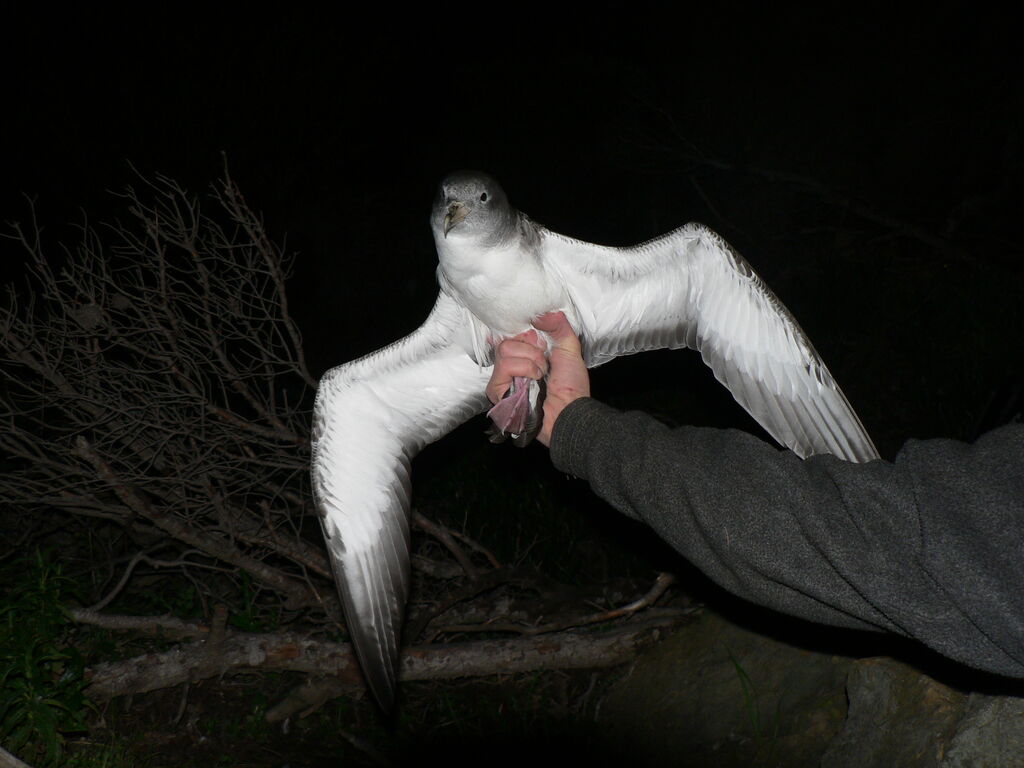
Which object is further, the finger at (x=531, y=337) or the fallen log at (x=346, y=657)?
the fallen log at (x=346, y=657)

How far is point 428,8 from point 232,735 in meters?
9.95

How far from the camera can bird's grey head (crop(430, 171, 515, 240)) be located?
10.2 ft

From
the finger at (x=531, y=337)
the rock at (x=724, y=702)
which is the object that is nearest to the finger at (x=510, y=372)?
the finger at (x=531, y=337)

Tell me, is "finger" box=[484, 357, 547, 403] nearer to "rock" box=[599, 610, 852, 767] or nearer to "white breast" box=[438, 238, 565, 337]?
"white breast" box=[438, 238, 565, 337]

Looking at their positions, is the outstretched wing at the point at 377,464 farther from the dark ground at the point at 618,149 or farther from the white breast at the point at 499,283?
the dark ground at the point at 618,149

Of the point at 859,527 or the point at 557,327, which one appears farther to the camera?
the point at 557,327

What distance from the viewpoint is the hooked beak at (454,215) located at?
10.2ft

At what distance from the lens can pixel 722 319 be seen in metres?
3.34

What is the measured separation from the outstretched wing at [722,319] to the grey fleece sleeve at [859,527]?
4.93 ft

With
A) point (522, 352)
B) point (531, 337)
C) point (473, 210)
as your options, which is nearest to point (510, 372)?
point (522, 352)

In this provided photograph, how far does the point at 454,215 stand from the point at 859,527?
212 cm

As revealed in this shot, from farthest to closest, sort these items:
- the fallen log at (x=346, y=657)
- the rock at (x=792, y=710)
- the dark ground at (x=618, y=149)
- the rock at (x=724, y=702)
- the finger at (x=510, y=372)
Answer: the dark ground at (x=618, y=149) → the fallen log at (x=346, y=657) → the rock at (x=724, y=702) → the finger at (x=510, y=372) → the rock at (x=792, y=710)

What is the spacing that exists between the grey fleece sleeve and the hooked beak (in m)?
1.52

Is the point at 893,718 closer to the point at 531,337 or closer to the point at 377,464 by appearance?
the point at 531,337
